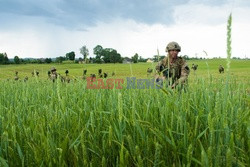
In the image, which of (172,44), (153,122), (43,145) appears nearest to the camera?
(43,145)

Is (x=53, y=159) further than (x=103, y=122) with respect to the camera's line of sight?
No

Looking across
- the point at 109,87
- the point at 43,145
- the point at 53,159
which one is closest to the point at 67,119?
the point at 43,145

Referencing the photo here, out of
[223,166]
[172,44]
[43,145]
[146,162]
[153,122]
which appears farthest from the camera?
[172,44]

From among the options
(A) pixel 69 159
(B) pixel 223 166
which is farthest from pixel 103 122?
(B) pixel 223 166

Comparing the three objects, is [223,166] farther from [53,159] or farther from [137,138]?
[53,159]

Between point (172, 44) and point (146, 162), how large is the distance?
4443mm

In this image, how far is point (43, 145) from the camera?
1.12 meters

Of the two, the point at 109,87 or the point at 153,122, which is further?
the point at 109,87

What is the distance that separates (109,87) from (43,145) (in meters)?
1.87

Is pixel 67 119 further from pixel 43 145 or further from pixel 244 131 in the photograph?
pixel 244 131

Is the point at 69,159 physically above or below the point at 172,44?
below

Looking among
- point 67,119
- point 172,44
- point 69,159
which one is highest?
point 172,44

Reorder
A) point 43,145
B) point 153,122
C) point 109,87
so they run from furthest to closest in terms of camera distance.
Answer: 1. point 109,87
2. point 153,122
3. point 43,145

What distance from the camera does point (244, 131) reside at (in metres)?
1.20
